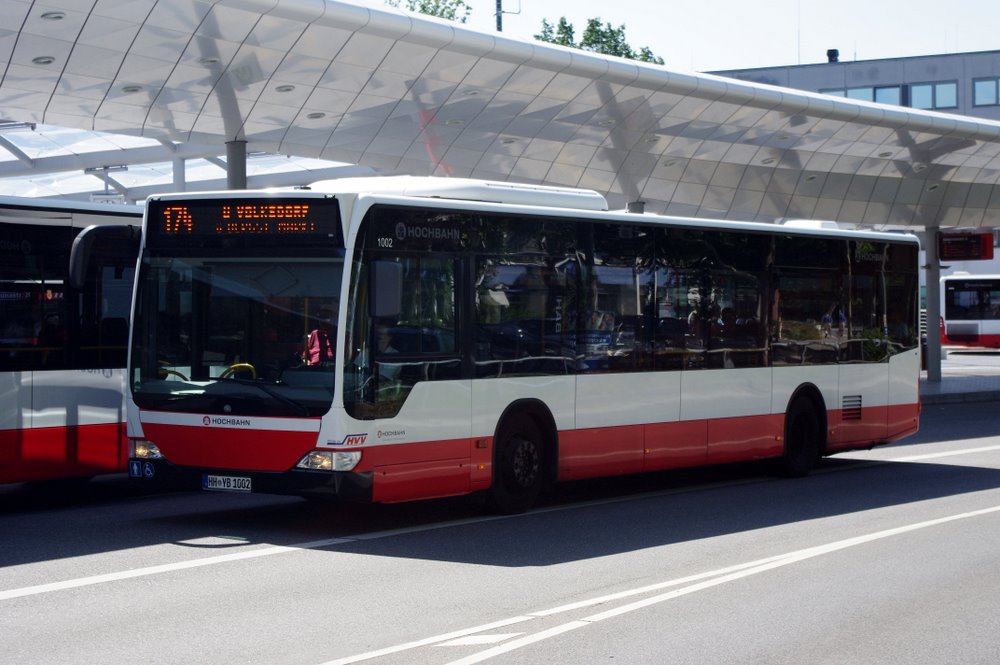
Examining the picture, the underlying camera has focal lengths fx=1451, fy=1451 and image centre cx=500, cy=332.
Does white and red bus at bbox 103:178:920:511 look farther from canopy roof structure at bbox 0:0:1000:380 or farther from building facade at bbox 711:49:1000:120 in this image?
building facade at bbox 711:49:1000:120

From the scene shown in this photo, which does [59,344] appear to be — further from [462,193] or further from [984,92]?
[984,92]

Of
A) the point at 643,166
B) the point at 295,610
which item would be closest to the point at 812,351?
the point at 295,610

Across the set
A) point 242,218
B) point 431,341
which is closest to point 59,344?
point 242,218

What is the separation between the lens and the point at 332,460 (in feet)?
35.8

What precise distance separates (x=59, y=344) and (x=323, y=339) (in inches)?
130

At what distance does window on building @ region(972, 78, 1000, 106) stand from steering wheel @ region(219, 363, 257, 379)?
76984 millimetres

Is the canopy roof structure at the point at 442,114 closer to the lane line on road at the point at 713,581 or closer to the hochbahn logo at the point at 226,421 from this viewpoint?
the hochbahn logo at the point at 226,421

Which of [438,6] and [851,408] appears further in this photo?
[438,6]

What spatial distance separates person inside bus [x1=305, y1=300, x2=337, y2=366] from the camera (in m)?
10.9

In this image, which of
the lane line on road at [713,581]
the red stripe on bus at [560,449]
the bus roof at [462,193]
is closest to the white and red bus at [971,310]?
the red stripe on bus at [560,449]

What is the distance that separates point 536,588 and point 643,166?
71.2 feet

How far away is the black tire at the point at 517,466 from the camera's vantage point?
12438 millimetres

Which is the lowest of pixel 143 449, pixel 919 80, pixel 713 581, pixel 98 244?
pixel 713 581

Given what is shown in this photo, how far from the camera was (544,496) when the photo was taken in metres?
14.5
